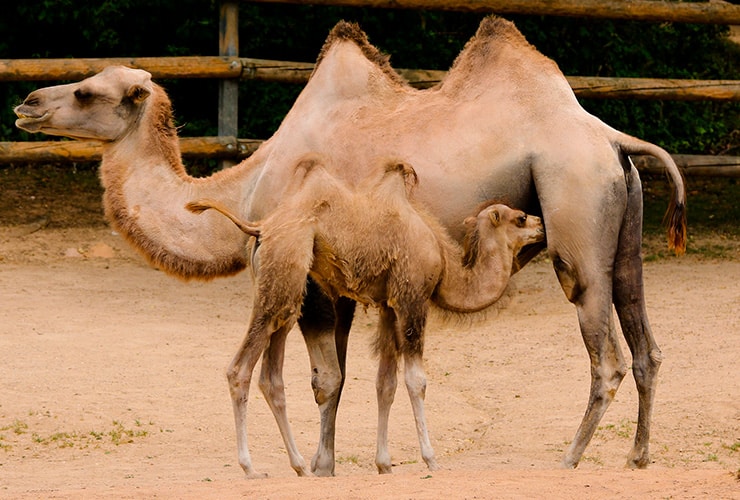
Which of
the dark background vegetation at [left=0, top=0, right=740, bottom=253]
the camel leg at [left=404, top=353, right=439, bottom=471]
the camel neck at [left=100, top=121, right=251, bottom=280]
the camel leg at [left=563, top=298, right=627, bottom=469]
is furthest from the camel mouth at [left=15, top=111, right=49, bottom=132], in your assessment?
the dark background vegetation at [left=0, top=0, right=740, bottom=253]

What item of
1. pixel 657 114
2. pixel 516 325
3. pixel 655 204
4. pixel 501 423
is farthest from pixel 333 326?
pixel 657 114

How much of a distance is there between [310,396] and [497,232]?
2.76 m

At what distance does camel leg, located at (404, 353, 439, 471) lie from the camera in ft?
22.3

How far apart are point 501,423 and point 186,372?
239 cm

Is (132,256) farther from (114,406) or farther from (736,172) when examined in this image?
(736,172)

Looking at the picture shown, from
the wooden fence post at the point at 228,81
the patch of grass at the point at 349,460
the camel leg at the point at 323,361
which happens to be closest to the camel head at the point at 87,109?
the camel leg at the point at 323,361

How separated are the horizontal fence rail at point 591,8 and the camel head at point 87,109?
497 cm

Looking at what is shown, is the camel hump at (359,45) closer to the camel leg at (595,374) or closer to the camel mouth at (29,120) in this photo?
the camel mouth at (29,120)

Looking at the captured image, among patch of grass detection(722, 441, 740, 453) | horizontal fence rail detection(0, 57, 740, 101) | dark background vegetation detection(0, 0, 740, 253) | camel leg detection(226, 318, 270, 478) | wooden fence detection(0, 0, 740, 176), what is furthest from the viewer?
dark background vegetation detection(0, 0, 740, 253)

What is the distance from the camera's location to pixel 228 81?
41.8 feet

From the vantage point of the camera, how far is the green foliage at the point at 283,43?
49.6ft

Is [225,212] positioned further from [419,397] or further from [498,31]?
[498,31]

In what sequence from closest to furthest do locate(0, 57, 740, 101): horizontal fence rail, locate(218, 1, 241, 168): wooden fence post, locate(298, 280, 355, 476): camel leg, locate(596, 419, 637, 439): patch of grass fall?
locate(298, 280, 355, 476): camel leg → locate(596, 419, 637, 439): patch of grass → locate(0, 57, 740, 101): horizontal fence rail → locate(218, 1, 241, 168): wooden fence post

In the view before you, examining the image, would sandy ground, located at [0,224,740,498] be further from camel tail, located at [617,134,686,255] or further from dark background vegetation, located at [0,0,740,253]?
dark background vegetation, located at [0,0,740,253]
